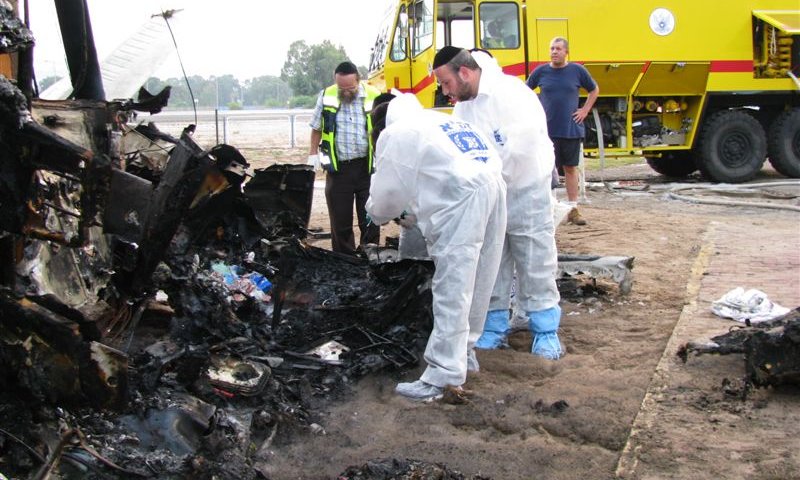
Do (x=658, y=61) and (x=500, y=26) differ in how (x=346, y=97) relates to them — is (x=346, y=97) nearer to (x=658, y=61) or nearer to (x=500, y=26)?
(x=500, y=26)

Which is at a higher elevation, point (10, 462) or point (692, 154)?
point (692, 154)

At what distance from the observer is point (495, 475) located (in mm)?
3480

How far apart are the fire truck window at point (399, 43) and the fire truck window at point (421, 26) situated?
0.19 metres

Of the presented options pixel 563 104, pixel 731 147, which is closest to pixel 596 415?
pixel 563 104

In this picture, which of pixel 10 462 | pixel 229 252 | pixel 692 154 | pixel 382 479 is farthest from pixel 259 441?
pixel 692 154

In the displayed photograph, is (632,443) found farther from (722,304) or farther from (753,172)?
(753,172)

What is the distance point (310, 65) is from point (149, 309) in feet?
175

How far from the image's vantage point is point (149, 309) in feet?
16.3

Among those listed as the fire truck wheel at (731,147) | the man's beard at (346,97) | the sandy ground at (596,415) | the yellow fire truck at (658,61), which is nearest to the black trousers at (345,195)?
the man's beard at (346,97)

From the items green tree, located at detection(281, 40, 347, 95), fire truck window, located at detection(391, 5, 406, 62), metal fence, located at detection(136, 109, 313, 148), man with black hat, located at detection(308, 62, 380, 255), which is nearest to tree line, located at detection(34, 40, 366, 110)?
green tree, located at detection(281, 40, 347, 95)

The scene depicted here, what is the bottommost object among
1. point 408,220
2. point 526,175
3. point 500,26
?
point 408,220

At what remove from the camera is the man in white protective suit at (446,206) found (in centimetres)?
417

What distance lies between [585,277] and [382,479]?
380 centimetres

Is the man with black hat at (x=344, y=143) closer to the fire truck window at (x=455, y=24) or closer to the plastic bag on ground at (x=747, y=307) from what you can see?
the plastic bag on ground at (x=747, y=307)
